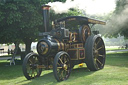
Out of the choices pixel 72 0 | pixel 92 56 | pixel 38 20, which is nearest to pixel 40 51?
pixel 92 56

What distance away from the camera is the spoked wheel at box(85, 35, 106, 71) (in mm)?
8062

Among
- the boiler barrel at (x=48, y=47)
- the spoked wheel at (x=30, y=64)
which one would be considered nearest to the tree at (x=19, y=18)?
the spoked wheel at (x=30, y=64)

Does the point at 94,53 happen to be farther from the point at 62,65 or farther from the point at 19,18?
A: the point at 19,18

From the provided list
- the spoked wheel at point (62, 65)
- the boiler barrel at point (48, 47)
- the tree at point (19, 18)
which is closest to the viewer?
the spoked wheel at point (62, 65)

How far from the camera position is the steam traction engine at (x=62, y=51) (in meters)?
7.11

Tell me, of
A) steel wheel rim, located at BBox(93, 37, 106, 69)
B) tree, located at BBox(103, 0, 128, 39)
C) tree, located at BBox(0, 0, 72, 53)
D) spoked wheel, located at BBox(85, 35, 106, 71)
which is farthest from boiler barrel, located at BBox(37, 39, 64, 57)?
tree, located at BBox(103, 0, 128, 39)

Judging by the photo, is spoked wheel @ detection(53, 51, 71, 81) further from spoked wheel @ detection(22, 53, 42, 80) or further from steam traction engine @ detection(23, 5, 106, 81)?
spoked wheel @ detection(22, 53, 42, 80)

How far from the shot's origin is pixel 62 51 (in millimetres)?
7031

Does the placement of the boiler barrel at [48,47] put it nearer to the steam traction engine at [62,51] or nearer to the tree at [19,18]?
the steam traction engine at [62,51]

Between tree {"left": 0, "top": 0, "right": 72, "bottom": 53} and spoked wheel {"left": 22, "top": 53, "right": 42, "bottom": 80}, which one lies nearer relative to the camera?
spoked wheel {"left": 22, "top": 53, "right": 42, "bottom": 80}

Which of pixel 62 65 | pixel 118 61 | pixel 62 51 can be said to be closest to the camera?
pixel 62 65

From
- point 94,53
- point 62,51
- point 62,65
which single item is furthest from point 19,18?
point 62,65

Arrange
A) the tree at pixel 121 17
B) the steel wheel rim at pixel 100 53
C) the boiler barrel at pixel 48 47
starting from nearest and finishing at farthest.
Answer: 1. the boiler barrel at pixel 48 47
2. the steel wheel rim at pixel 100 53
3. the tree at pixel 121 17

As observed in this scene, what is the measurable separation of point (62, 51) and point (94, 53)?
2.20 m
